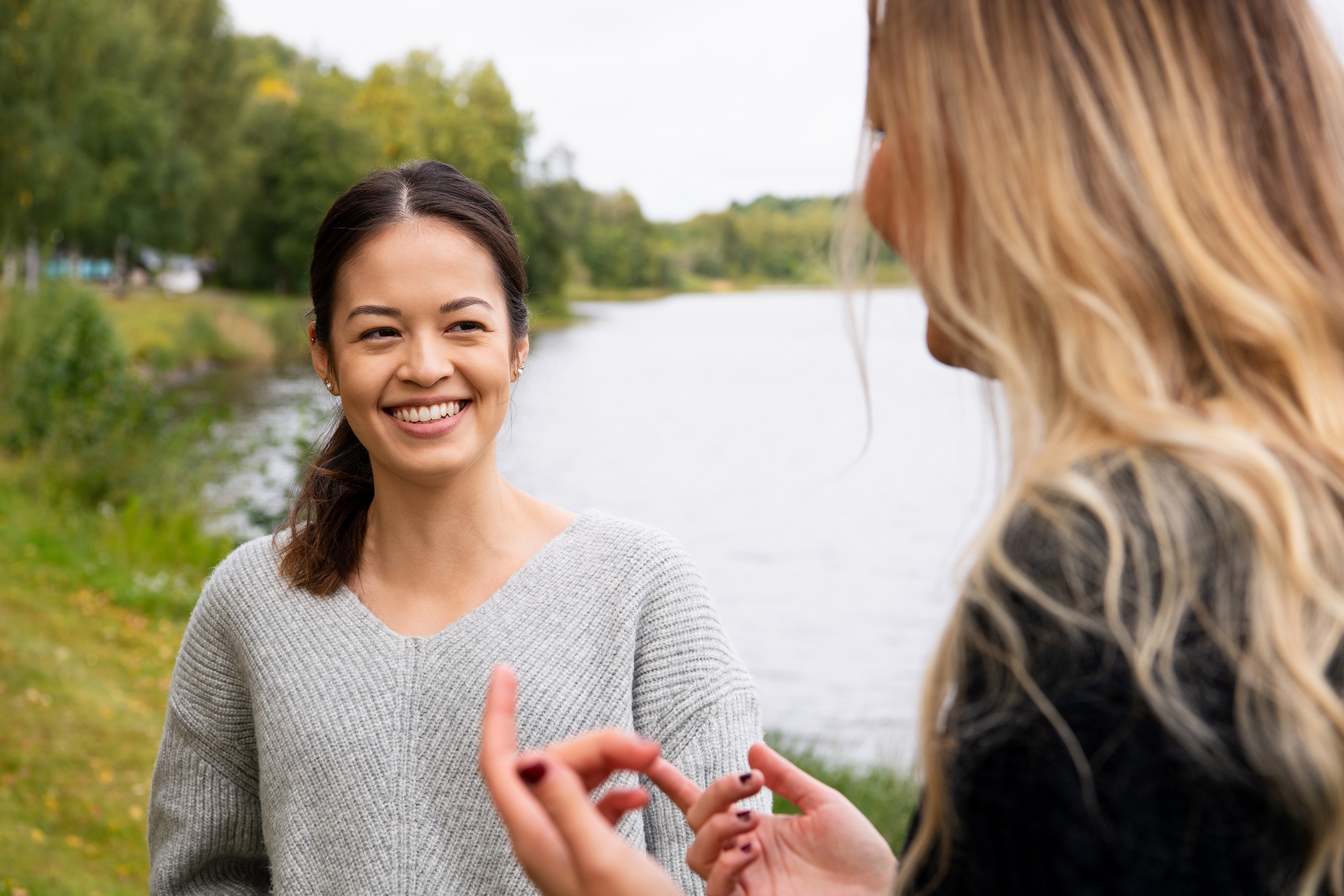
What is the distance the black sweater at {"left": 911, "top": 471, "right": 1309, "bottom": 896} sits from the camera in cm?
91

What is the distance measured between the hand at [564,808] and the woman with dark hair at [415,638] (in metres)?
0.85

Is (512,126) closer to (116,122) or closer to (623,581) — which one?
(116,122)

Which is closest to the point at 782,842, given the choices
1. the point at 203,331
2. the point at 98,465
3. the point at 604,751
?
the point at 604,751

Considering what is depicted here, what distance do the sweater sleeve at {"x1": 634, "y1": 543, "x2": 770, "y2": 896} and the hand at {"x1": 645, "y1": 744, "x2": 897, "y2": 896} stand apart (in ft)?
1.66

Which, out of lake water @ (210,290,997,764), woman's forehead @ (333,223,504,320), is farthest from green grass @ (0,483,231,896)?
woman's forehead @ (333,223,504,320)

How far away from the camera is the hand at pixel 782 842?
1448 millimetres

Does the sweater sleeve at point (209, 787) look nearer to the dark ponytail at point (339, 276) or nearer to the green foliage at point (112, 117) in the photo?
the dark ponytail at point (339, 276)

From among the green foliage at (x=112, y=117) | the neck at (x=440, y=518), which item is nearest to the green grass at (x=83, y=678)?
Answer: the neck at (x=440, y=518)

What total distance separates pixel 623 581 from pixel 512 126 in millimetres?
50033

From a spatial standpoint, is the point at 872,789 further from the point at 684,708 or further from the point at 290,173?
the point at 290,173

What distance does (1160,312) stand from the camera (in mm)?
1025

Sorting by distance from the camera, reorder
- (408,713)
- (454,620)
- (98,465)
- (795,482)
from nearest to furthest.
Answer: (408,713) → (454,620) → (98,465) → (795,482)

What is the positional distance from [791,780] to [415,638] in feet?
2.78

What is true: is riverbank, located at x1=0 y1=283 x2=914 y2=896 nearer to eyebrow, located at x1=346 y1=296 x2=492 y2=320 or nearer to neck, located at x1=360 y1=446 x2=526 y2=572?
neck, located at x1=360 y1=446 x2=526 y2=572
